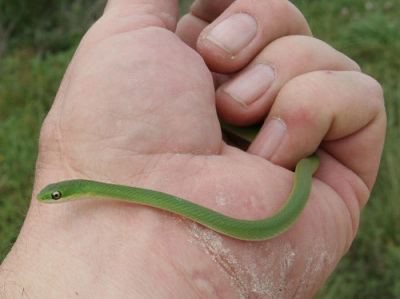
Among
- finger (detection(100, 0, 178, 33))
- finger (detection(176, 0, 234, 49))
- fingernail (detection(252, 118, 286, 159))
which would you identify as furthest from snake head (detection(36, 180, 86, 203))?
finger (detection(176, 0, 234, 49))

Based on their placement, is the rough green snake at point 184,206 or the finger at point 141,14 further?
the finger at point 141,14

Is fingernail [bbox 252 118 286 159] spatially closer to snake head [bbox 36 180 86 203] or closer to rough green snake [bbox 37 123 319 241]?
rough green snake [bbox 37 123 319 241]

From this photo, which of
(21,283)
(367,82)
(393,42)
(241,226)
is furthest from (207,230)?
(393,42)

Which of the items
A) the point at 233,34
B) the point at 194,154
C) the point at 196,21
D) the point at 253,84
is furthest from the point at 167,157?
the point at 196,21

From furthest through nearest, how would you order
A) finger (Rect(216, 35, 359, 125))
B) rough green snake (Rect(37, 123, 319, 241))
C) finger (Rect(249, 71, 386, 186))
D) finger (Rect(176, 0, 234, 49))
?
Result: finger (Rect(176, 0, 234, 49))
finger (Rect(216, 35, 359, 125))
finger (Rect(249, 71, 386, 186))
rough green snake (Rect(37, 123, 319, 241))

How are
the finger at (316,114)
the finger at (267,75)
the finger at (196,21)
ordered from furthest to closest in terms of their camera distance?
the finger at (196,21) < the finger at (267,75) < the finger at (316,114)

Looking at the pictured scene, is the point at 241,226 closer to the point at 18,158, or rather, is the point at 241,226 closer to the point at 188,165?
the point at 188,165

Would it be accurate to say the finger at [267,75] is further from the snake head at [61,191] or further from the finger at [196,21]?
the snake head at [61,191]

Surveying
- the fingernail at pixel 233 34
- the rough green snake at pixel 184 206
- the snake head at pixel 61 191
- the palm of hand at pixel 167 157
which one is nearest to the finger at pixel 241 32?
the fingernail at pixel 233 34
